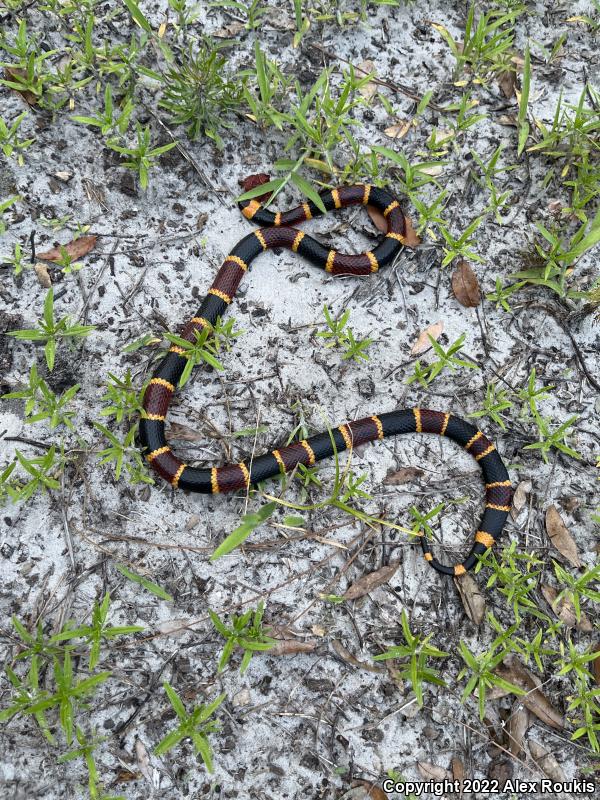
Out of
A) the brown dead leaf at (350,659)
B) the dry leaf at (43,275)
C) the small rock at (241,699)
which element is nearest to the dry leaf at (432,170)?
the dry leaf at (43,275)

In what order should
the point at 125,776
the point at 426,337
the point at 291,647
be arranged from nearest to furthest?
1. the point at 125,776
2. the point at 291,647
3. the point at 426,337

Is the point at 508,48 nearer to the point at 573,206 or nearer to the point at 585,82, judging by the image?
the point at 585,82

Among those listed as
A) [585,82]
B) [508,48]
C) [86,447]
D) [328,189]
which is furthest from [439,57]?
[86,447]

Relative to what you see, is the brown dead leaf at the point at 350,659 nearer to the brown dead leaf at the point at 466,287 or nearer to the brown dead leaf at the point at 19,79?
the brown dead leaf at the point at 466,287

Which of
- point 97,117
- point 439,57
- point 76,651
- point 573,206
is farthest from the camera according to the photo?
point 439,57

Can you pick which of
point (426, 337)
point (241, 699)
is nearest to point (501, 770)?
point (241, 699)

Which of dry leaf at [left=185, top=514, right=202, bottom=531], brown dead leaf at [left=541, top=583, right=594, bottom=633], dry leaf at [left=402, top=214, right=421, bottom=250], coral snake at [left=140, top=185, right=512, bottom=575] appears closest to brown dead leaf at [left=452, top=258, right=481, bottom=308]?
dry leaf at [left=402, top=214, right=421, bottom=250]

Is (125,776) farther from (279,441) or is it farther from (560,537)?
(560,537)
